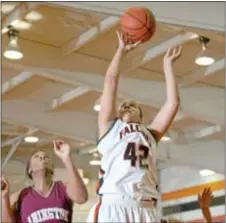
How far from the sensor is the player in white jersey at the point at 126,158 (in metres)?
Answer: 3.37

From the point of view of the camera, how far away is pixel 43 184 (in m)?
4.09

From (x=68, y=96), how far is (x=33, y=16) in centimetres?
284

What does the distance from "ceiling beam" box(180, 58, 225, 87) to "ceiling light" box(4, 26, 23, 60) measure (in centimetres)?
227

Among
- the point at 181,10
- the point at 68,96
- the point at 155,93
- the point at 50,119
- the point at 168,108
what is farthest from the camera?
the point at 50,119

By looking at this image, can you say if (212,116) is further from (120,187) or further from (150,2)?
(120,187)

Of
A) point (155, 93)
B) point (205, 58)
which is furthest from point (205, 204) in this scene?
point (155, 93)

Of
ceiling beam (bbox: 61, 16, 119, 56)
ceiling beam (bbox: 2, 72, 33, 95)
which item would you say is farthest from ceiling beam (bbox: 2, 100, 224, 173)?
ceiling beam (bbox: 61, 16, 119, 56)

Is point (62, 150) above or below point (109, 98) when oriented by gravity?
below

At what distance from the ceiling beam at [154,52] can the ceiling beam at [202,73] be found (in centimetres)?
82

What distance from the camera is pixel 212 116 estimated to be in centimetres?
951

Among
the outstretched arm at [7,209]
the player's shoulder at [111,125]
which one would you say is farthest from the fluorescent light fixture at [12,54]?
the player's shoulder at [111,125]

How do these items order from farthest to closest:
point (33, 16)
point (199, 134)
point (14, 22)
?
point (199, 134), point (14, 22), point (33, 16)

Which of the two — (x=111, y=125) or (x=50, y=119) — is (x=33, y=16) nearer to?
(x=50, y=119)

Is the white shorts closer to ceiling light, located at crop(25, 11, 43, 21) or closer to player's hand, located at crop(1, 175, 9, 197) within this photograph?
player's hand, located at crop(1, 175, 9, 197)
